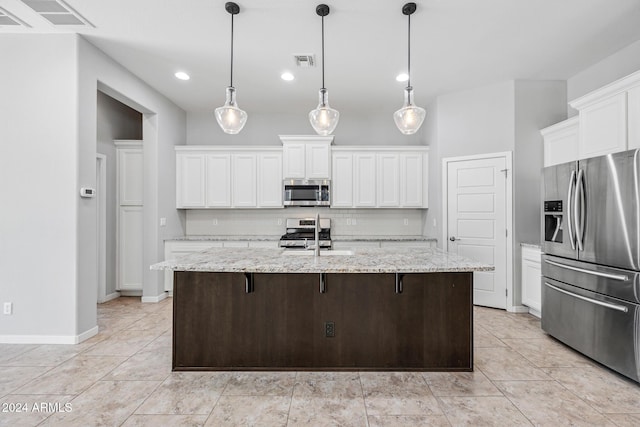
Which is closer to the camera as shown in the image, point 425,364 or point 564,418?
point 564,418

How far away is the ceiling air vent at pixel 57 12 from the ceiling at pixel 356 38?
68 mm

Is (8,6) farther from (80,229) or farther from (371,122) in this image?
(371,122)

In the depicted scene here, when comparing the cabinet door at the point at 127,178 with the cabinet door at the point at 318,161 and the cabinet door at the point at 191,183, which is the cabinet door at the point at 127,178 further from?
the cabinet door at the point at 318,161

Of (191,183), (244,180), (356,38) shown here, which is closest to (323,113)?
(356,38)

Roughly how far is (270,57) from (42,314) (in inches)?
138

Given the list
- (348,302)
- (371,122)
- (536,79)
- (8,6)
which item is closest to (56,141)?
(8,6)

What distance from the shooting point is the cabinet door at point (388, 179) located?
5.23 m

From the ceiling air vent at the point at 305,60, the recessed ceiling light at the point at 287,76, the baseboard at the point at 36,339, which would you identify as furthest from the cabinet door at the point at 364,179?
the baseboard at the point at 36,339

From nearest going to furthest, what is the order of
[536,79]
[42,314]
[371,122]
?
[42,314], [536,79], [371,122]

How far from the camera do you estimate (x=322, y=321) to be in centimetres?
265

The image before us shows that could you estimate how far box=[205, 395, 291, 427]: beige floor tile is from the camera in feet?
6.47

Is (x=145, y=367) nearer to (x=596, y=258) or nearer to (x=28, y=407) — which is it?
(x=28, y=407)

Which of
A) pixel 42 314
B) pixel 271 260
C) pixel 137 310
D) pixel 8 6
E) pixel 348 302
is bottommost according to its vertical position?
pixel 137 310

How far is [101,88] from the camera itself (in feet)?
12.0
